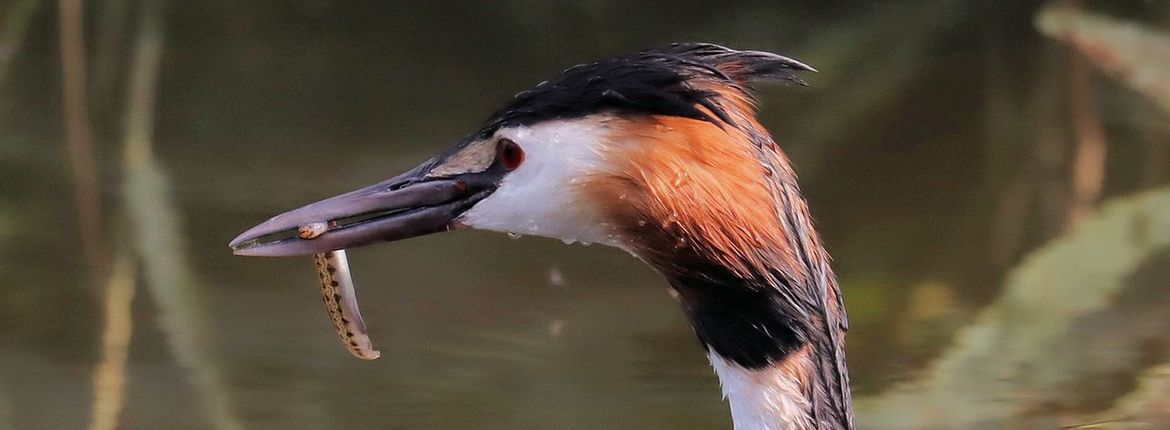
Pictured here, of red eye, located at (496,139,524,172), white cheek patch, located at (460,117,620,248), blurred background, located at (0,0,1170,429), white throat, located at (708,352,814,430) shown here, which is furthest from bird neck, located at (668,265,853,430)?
blurred background, located at (0,0,1170,429)

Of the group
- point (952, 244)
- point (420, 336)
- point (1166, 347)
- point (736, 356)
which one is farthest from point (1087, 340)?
point (736, 356)

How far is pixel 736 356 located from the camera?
1958 millimetres

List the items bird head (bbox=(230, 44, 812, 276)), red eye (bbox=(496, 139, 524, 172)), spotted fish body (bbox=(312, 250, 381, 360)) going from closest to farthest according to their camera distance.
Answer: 1. bird head (bbox=(230, 44, 812, 276))
2. red eye (bbox=(496, 139, 524, 172))
3. spotted fish body (bbox=(312, 250, 381, 360))

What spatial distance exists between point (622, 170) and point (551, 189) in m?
0.11

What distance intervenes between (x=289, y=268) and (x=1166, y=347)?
2495 mm

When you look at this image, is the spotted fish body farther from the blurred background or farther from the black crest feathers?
the blurred background

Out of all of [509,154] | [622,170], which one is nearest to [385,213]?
[509,154]

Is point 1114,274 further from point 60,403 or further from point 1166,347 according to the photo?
point 60,403

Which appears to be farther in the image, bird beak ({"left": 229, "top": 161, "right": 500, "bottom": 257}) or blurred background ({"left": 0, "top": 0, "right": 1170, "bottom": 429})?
blurred background ({"left": 0, "top": 0, "right": 1170, "bottom": 429})

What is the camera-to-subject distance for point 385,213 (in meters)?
2.14

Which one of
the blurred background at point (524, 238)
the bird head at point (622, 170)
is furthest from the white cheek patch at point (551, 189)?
the blurred background at point (524, 238)

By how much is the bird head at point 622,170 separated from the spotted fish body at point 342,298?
231mm

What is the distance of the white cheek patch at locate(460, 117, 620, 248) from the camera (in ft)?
6.39

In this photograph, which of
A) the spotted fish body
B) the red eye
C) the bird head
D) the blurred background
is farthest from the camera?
the blurred background
